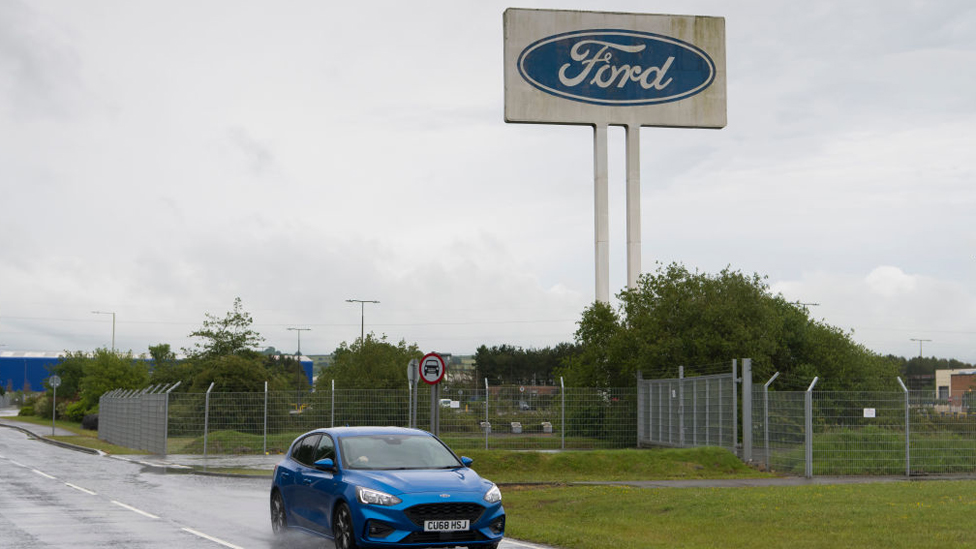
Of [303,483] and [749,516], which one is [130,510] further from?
[749,516]

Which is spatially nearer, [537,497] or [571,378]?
[537,497]

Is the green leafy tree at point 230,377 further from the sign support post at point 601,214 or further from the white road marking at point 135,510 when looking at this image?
the white road marking at point 135,510

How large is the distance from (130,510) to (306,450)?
4.81m

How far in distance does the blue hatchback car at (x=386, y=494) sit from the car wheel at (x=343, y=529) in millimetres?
11

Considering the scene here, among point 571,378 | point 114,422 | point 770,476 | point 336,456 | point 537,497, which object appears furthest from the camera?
point 114,422

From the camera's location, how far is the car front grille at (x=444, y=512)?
1137 centimetres

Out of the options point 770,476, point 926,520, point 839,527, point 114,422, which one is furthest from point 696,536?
point 114,422

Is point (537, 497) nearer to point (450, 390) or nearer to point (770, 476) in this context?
point (770, 476)

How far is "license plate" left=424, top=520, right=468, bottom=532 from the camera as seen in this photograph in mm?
11375

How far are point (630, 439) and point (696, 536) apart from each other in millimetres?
21538

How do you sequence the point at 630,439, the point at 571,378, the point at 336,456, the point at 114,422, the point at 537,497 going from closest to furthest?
the point at 336,456 → the point at 537,497 → the point at 630,439 → the point at 571,378 → the point at 114,422

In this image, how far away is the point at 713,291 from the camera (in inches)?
1409

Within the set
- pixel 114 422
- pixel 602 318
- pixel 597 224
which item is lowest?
pixel 114 422

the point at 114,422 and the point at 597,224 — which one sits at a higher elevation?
the point at 597,224
